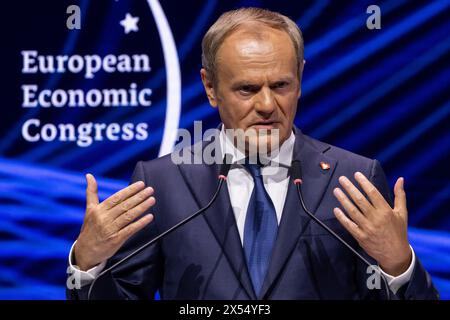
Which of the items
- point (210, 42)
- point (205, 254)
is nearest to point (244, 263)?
point (205, 254)

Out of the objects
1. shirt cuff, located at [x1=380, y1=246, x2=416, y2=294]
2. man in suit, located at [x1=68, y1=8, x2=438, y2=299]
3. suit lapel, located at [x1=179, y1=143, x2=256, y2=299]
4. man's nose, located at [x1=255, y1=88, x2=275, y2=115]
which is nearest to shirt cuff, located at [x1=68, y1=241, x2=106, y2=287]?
man in suit, located at [x1=68, y1=8, x2=438, y2=299]

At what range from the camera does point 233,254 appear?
1948 millimetres

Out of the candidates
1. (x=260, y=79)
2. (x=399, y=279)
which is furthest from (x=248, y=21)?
(x=399, y=279)

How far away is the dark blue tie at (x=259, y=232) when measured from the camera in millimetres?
1938

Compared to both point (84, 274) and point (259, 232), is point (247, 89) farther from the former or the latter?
point (84, 274)

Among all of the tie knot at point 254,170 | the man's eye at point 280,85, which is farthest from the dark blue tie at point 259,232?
the man's eye at point 280,85

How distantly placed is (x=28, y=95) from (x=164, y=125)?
1.86ft

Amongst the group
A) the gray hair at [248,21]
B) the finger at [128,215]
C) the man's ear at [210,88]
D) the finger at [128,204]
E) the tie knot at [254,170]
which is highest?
the gray hair at [248,21]

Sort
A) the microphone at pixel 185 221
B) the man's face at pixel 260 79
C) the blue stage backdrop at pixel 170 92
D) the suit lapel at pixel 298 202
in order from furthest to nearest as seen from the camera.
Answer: the blue stage backdrop at pixel 170 92 < the man's face at pixel 260 79 < the suit lapel at pixel 298 202 < the microphone at pixel 185 221

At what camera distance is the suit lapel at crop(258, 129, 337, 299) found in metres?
1.91

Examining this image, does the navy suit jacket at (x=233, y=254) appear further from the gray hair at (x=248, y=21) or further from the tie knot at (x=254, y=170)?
Result: the gray hair at (x=248, y=21)

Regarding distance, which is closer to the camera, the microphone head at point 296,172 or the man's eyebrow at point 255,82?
the microphone head at point 296,172

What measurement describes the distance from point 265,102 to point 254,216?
0.31 m

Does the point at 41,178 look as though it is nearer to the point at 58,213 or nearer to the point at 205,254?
the point at 58,213
